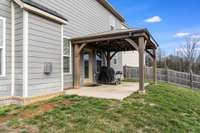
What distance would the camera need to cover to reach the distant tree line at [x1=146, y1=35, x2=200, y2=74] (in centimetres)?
3102

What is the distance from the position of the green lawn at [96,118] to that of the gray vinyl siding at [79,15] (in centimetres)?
399

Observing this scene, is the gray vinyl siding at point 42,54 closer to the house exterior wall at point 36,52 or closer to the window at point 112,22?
the house exterior wall at point 36,52

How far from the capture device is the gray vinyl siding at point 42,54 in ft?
20.3

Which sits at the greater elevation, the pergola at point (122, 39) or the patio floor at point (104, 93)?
the pergola at point (122, 39)

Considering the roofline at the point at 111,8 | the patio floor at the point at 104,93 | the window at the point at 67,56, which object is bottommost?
the patio floor at the point at 104,93

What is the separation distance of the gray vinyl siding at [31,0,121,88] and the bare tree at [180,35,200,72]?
24.3 m

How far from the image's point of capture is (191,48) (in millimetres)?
35656

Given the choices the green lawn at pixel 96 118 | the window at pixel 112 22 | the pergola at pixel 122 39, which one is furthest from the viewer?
the window at pixel 112 22

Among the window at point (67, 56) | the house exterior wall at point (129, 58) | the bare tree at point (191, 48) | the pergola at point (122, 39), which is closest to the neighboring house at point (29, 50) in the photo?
the pergola at point (122, 39)

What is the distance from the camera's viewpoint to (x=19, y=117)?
480 centimetres

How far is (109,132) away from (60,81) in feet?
13.0

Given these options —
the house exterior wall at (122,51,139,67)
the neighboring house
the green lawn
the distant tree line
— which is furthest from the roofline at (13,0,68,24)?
the distant tree line

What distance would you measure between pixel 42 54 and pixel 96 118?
3.13 metres

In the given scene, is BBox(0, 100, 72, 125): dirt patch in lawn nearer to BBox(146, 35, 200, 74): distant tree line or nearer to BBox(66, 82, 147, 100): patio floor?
BBox(66, 82, 147, 100): patio floor
